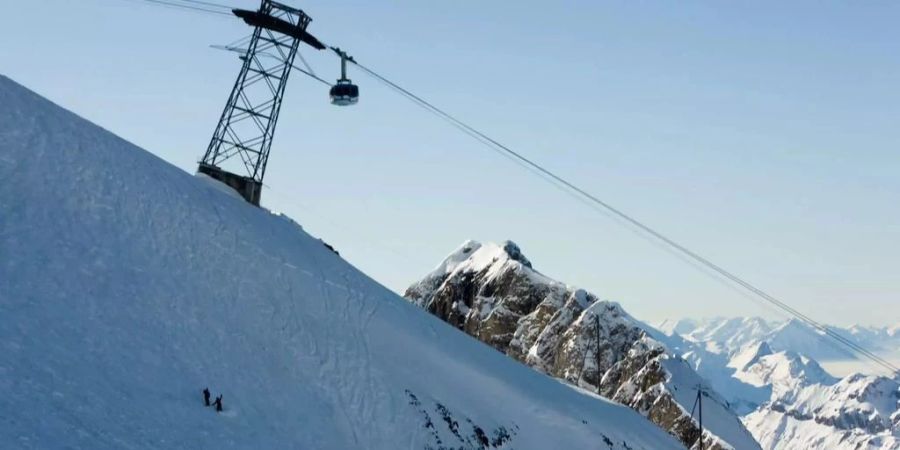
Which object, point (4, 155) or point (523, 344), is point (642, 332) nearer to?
point (523, 344)

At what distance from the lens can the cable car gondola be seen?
4728 cm

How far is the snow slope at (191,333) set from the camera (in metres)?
23.6

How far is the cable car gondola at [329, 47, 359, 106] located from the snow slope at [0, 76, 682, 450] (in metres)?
8.49

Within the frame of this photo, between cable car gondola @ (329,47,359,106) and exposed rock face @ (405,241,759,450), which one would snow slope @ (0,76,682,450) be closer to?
cable car gondola @ (329,47,359,106)

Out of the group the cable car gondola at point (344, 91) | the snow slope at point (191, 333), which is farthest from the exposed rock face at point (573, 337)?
the cable car gondola at point (344, 91)

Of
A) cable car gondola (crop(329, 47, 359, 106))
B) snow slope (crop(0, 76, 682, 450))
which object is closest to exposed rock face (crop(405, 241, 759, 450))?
snow slope (crop(0, 76, 682, 450))

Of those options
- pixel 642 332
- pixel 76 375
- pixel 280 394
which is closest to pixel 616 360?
pixel 642 332

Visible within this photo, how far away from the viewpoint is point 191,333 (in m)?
30.0

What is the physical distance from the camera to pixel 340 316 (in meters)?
39.9

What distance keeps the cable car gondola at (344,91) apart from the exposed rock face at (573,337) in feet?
294

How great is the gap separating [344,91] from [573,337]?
9549cm

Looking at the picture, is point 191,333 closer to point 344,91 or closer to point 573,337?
point 344,91

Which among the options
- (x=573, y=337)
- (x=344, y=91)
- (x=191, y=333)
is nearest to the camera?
(x=191, y=333)

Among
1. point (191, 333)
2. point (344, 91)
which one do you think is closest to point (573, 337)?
point (344, 91)
